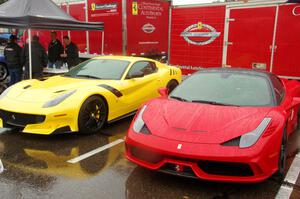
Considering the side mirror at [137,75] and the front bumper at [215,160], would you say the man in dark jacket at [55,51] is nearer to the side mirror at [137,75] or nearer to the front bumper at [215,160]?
the side mirror at [137,75]

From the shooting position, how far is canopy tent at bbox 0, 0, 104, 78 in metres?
7.71

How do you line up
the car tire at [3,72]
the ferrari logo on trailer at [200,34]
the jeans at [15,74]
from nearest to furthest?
the jeans at [15,74] < the ferrari logo on trailer at [200,34] < the car tire at [3,72]

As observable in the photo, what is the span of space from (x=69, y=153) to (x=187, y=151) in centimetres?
209

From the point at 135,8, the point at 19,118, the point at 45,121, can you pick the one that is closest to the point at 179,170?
the point at 45,121

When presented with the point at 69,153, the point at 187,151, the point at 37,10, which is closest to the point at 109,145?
the point at 69,153

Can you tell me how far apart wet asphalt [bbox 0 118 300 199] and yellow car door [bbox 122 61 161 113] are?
1.51 meters

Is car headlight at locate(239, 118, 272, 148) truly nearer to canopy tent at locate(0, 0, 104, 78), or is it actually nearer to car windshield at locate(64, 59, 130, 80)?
car windshield at locate(64, 59, 130, 80)

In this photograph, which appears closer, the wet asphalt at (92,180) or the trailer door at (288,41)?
the wet asphalt at (92,180)

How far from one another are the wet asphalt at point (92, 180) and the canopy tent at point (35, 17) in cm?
386

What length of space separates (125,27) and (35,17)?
318 centimetres

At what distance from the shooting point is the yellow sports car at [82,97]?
16.5ft

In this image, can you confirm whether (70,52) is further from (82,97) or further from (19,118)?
(19,118)

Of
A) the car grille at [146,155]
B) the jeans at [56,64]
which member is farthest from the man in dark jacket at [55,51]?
the car grille at [146,155]

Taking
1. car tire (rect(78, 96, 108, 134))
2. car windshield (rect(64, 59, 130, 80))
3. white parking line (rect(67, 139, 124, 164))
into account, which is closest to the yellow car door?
car windshield (rect(64, 59, 130, 80))
